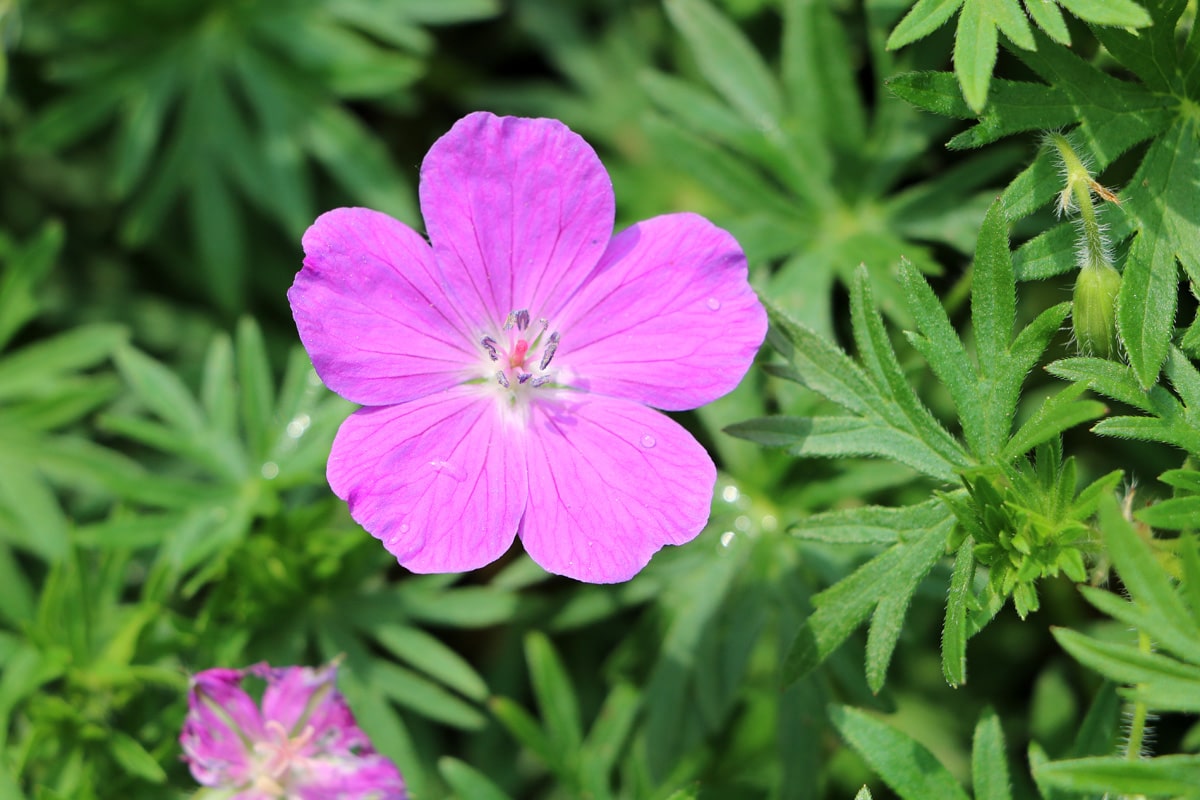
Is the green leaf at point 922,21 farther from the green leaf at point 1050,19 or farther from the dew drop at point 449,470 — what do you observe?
the dew drop at point 449,470

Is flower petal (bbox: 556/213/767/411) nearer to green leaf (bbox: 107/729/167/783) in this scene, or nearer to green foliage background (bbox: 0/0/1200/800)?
green foliage background (bbox: 0/0/1200/800)

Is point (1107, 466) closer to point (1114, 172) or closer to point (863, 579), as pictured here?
point (1114, 172)

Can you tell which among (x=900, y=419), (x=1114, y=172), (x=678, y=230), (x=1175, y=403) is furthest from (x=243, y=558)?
(x=1114, y=172)

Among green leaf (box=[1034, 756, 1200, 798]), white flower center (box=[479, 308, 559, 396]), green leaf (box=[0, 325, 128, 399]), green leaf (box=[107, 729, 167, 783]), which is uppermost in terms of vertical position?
white flower center (box=[479, 308, 559, 396])

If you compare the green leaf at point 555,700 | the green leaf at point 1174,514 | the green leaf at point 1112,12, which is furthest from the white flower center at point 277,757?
the green leaf at point 1112,12

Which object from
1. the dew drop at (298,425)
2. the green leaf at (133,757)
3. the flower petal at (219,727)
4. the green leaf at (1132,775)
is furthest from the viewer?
the dew drop at (298,425)

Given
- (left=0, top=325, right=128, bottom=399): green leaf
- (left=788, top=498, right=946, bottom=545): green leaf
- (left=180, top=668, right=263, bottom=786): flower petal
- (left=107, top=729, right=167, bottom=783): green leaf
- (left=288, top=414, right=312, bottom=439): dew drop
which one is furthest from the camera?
(left=0, top=325, right=128, bottom=399): green leaf

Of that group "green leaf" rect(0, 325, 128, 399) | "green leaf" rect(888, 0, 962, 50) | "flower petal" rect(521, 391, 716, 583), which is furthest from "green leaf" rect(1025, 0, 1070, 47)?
"green leaf" rect(0, 325, 128, 399)
